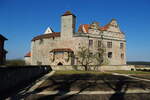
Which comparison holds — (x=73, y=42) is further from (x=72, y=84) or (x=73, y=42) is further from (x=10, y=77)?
(x=10, y=77)

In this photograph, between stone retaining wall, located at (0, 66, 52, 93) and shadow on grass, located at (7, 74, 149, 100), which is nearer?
shadow on grass, located at (7, 74, 149, 100)

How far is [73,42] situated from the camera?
1764 inches

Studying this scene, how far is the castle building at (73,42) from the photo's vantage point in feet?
146

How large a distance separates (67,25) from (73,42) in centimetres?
506

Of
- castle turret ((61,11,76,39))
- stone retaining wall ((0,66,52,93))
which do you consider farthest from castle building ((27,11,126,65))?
stone retaining wall ((0,66,52,93))

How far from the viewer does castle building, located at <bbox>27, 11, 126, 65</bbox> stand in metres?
44.4

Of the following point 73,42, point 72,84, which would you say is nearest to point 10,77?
point 72,84

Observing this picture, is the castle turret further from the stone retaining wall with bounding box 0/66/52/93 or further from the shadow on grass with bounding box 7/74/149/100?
the stone retaining wall with bounding box 0/66/52/93

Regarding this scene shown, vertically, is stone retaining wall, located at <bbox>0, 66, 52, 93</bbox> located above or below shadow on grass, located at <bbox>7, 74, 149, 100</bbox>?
above

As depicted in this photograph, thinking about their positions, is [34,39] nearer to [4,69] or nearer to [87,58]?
[87,58]

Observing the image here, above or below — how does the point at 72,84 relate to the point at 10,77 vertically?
below

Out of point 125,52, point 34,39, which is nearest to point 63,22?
point 34,39

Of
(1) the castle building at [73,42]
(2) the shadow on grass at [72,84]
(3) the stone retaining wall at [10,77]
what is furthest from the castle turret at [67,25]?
(3) the stone retaining wall at [10,77]

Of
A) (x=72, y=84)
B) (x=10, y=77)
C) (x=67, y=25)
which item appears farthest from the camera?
(x=67, y=25)
